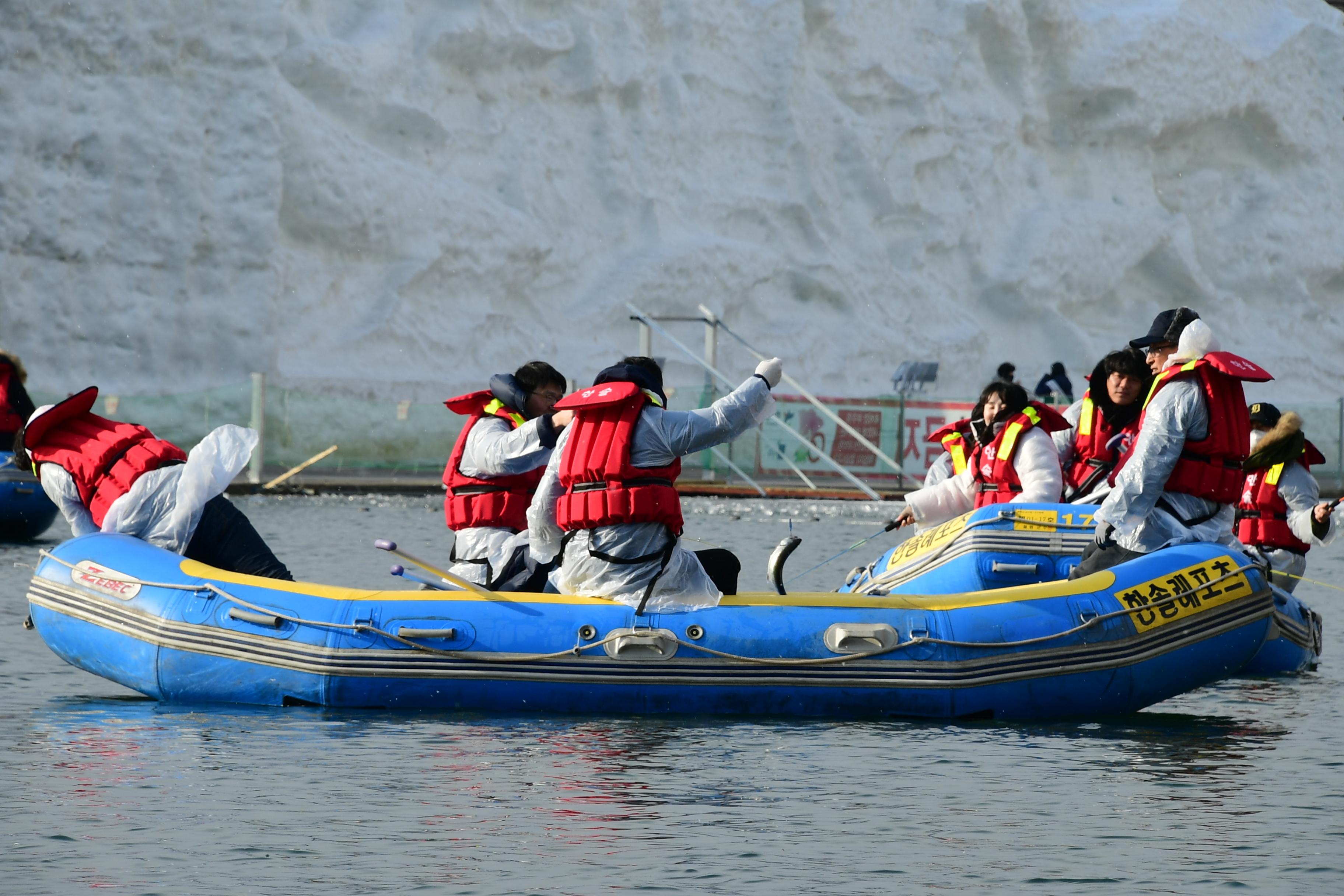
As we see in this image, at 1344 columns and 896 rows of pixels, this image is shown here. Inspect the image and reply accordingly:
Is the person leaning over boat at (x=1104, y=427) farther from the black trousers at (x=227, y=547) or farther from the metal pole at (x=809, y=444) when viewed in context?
the metal pole at (x=809, y=444)

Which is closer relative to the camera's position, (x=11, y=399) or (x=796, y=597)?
(x=796, y=597)

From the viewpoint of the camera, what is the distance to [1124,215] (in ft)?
113

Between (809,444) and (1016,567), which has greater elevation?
(809,444)

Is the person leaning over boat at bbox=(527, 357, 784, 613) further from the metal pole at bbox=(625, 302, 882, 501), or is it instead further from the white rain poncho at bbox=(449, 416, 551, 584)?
the metal pole at bbox=(625, 302, 882, 501)

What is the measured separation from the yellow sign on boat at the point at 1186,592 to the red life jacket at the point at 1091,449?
80.8 inches

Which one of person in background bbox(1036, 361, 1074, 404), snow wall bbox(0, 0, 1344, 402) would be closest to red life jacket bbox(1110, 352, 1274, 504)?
person in background bbox(1036, 361, 1074, 404)

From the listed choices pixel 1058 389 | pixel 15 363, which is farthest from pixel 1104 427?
pixel 1058 389

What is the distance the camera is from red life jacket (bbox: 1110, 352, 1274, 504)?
738 centimetres

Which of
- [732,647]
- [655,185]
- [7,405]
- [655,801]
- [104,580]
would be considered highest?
[655,185]

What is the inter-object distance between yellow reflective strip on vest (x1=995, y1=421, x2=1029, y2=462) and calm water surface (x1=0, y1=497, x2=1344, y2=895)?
6.09 feet

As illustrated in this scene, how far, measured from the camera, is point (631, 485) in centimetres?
717

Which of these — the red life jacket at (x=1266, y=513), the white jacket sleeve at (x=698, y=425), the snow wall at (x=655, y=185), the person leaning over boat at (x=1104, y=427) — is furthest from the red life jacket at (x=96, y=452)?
the snow wall at (x=655, y=185)

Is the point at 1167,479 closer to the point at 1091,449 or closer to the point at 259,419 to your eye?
the point at 1091,449

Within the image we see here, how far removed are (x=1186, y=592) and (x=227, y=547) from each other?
3970 millimetres
